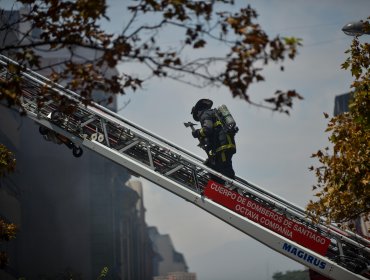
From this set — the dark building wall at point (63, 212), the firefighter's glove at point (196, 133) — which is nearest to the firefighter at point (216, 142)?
the firefighter's glove at point (196, 133)

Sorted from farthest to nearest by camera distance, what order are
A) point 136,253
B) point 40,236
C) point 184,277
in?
1. point 184,277
2. point 136,253
3. point 40,236

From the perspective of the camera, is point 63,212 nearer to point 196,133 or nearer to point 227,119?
point 196,133

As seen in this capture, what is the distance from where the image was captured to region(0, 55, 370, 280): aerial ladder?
7969 millimetres

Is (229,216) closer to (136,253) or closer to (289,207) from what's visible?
(289,207)

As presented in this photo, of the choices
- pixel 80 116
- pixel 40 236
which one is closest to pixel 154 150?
pixel 80 116

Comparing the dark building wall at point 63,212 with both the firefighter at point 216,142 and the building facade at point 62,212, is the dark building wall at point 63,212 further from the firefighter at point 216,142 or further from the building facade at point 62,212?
the firefighter at point 216,142

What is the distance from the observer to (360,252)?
26.5 feet

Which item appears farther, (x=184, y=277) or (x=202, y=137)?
(x=184, y=277)

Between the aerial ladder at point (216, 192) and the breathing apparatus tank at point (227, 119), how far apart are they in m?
0.78

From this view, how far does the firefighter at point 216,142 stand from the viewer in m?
8.67

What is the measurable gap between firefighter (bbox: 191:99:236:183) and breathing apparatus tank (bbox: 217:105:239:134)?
0.06 meters

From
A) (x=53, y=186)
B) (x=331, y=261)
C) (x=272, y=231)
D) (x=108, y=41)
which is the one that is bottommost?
(x=331, y=261)

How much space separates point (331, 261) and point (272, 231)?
101 centimetres

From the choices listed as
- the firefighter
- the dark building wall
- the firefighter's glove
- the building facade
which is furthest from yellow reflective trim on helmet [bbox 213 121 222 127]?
the dark building wall
